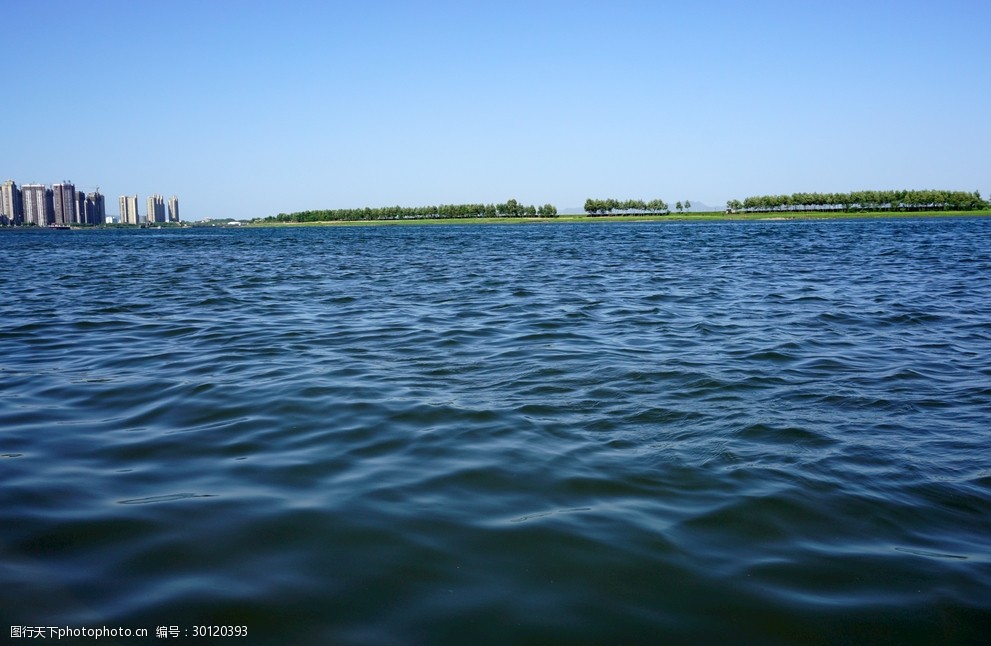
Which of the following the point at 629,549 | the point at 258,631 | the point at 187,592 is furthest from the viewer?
the point at 629,549

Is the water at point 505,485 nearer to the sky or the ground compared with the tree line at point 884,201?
nearer to the ground

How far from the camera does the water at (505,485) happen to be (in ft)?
11.9

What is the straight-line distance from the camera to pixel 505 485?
5242 millimetres

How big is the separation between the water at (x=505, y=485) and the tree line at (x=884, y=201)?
188159mm

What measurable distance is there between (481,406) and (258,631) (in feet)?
13.4

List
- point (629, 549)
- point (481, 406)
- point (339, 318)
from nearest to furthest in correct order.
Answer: point (629, 549)
point (481, 406)
point (339, 318)

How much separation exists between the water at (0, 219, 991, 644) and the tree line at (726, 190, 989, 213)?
617 feet

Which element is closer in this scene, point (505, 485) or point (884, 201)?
point (505, 485)

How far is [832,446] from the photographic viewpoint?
20.0 ft

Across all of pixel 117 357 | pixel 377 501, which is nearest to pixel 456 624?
pixel 377 501

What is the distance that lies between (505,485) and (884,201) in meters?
205

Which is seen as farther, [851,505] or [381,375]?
[381,375]

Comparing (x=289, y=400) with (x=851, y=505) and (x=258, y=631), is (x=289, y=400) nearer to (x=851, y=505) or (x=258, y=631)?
(x=258, y=631)

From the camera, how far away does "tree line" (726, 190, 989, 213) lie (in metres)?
169
